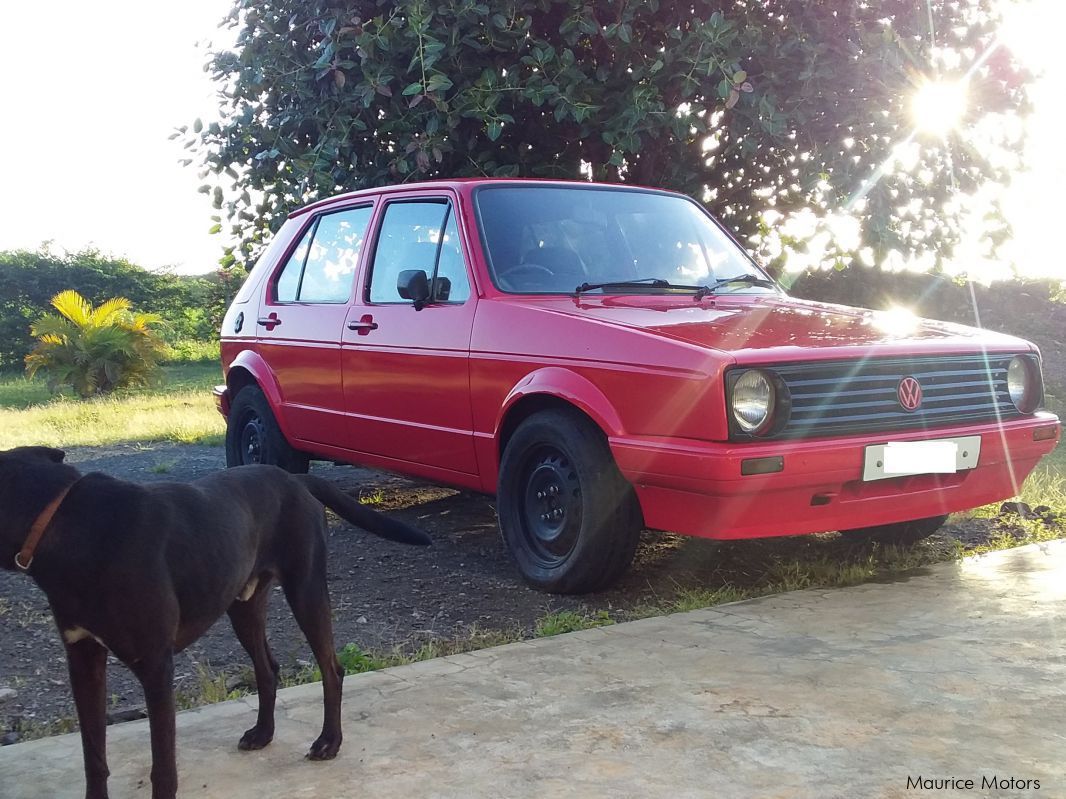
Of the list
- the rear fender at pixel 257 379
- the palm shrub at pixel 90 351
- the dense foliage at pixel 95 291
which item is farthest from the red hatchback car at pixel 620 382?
the dense foliage at pixel 95 291

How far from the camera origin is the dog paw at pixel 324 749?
2.88 metres

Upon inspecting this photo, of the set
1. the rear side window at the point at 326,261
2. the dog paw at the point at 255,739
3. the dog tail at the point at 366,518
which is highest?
the rear side window at the point at 326,261

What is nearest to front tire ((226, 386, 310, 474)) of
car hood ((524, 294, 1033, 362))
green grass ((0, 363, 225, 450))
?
car hood ((524, 294, 1033, 362))

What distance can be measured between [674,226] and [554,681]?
9.79ft

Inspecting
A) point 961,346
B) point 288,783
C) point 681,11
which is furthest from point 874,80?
point 288,783

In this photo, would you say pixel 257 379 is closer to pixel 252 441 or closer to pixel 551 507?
pixel 252 441

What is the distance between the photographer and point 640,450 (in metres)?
4.31

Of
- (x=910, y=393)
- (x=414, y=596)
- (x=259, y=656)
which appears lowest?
(x=414, y=596)

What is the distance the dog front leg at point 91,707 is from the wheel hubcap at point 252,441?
13.9ft

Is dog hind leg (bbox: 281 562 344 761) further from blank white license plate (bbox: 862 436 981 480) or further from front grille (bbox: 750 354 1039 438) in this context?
blank white license plate (bbox: 862 436 981 480)

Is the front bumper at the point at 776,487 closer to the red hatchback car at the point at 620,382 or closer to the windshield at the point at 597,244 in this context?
the red hatchback car at the point at 620,382

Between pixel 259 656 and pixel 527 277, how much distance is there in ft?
8.54

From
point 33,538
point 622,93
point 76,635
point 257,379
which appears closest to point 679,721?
point 76,635

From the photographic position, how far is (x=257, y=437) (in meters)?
6.97
